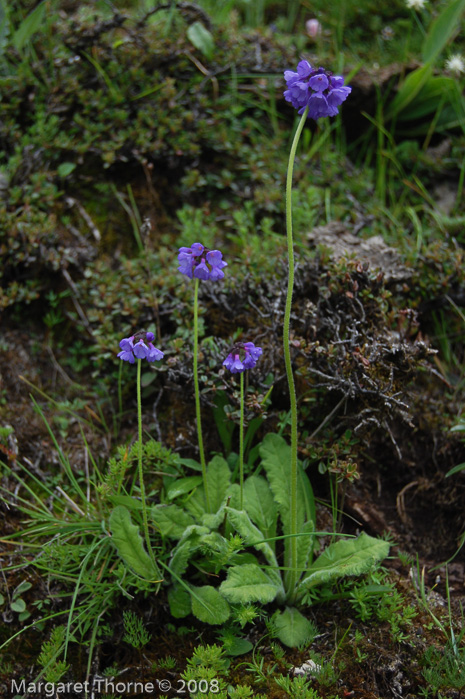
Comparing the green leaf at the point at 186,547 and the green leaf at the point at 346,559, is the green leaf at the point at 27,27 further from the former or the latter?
the green leaf at the point at 346,559

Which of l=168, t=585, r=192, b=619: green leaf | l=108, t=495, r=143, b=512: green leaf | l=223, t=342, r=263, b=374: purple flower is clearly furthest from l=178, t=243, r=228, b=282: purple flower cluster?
l=168, t=585, r=192, b=619: green leaf

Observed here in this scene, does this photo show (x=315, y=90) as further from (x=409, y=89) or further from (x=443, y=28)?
(x=443, y=28)

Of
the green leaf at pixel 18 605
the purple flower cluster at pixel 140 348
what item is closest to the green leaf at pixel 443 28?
the purple flower cluster at pixel 140 348

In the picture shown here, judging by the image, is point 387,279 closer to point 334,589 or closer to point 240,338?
point 240,338

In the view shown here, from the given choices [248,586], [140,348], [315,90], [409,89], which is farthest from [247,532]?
[409,89]

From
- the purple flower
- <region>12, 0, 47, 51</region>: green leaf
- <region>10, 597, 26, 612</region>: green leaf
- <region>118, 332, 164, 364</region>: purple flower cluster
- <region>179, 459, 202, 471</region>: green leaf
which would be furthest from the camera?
<region>12, 0, 47, 51</region>: green leaf

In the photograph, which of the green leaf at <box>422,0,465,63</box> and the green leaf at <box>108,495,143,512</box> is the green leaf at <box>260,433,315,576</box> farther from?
the green leaf at <box>422,0,465,63</box>
